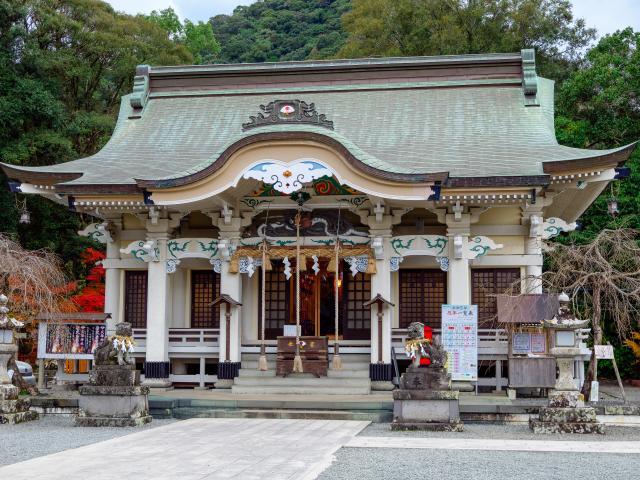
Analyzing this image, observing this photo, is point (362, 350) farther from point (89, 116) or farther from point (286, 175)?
point (89, 116)

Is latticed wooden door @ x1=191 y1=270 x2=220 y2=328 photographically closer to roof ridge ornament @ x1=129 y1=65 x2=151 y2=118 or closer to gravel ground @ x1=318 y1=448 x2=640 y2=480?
roof ridge ornament @ x1=129 y1=65 x2=151 y2=118

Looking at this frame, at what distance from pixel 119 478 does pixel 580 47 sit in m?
29.9

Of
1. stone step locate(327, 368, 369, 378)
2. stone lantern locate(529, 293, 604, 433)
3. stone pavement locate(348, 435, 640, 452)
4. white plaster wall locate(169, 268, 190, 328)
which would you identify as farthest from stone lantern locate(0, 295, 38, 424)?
stone lantern locate(529, 293, 604, 433)

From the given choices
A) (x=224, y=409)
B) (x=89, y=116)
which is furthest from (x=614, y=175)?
(x=89, y=116)

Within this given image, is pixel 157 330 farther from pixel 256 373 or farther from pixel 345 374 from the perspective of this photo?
pixel 345 374

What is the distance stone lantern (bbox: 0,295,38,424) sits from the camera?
13.2 metres

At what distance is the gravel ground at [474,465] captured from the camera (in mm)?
8438

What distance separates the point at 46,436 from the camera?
11617 millimetres

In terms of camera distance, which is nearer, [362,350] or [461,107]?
[362,350]

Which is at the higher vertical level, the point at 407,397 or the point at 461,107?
the point at 461,107

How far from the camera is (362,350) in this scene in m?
16.6

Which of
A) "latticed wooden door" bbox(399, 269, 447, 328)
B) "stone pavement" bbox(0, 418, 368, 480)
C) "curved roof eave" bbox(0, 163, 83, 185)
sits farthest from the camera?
"latticed wooden door" bbox(399, 269, 447, 328)

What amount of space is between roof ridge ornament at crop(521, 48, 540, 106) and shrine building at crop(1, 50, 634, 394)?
0.19 ft

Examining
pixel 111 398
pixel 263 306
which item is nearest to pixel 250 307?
pixel 263 306
